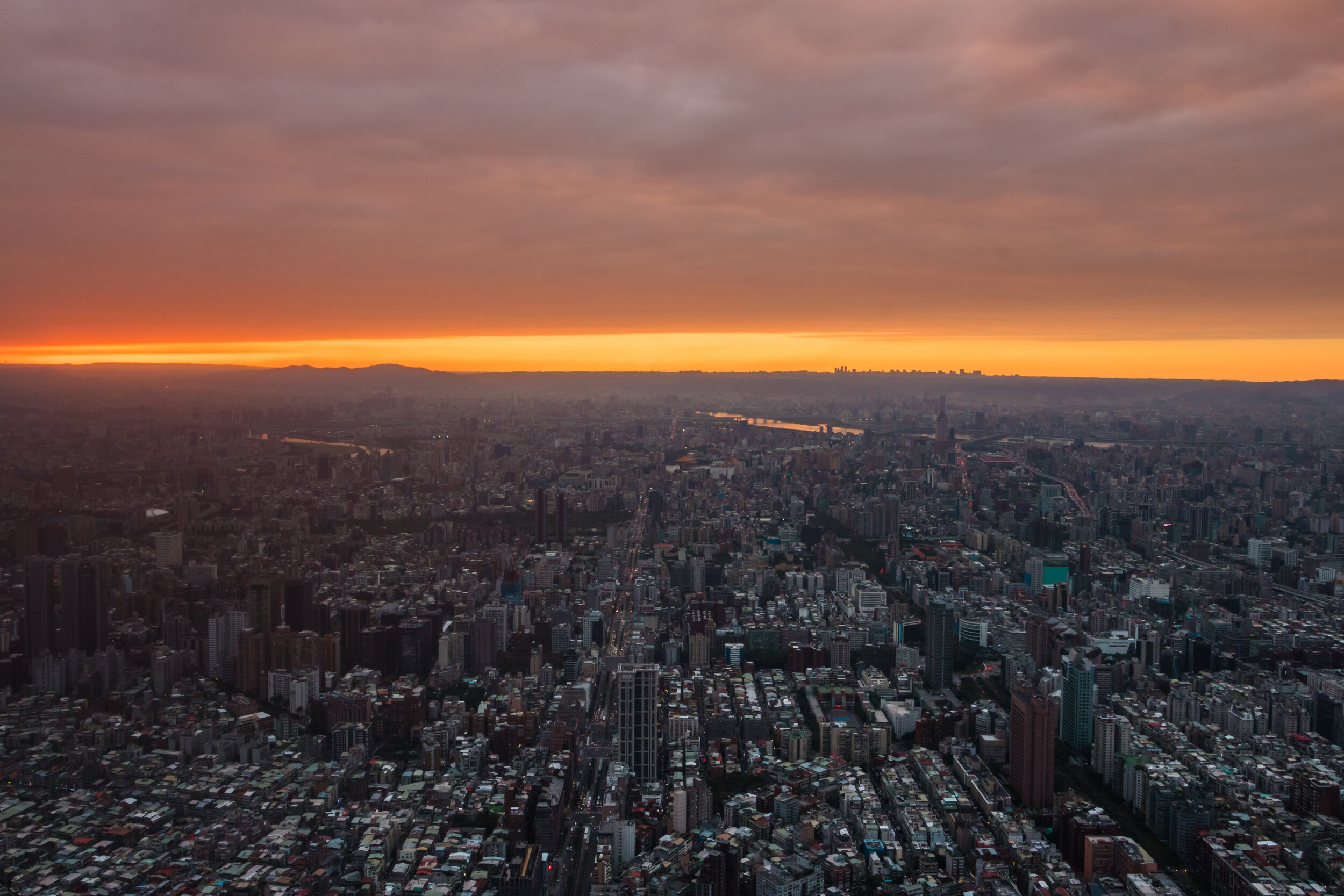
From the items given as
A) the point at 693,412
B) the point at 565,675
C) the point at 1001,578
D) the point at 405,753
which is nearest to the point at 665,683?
the point at 565,675

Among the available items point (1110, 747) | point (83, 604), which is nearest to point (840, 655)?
point (1110, 747)

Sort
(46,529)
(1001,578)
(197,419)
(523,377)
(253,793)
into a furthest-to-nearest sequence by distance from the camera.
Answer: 1. (523,377)
2. (1001,578)
3. (197,419)
4. (46,529)
5. (253,793)

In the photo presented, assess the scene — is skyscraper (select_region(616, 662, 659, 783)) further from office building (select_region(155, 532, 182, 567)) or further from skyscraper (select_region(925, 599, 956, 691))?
office building (select_region(155, 532, 182, 567))

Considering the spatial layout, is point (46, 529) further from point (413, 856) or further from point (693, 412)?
point (693, 412)

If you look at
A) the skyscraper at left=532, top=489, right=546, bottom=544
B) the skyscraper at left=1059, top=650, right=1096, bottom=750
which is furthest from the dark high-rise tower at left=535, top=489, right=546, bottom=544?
the skyscraper at left=1059, top=650, right=1096, bottom=750

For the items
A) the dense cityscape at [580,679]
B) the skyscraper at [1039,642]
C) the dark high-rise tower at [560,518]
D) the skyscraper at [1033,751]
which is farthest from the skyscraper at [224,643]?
the skyscraper at [1039,642]

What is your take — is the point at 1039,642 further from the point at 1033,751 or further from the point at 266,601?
the point at 266,601
